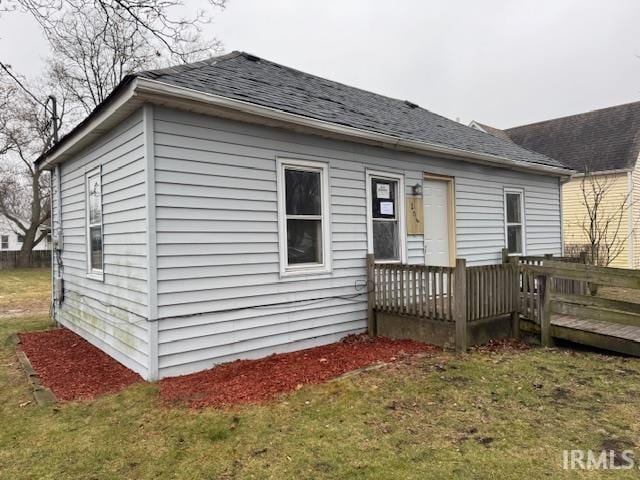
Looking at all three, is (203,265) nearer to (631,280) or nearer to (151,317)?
(151,317)

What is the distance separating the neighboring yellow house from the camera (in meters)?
17.5

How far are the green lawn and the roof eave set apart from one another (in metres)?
3.06

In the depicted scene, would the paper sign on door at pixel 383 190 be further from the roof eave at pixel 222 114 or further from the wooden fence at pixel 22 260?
the wooden fence at pixel 22 260

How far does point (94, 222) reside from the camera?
6.62 m

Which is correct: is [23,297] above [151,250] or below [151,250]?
below

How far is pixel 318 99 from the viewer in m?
7.16

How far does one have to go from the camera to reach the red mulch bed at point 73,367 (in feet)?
15.1

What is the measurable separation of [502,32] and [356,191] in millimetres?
12792

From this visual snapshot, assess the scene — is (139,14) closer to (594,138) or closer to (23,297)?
(23,297)

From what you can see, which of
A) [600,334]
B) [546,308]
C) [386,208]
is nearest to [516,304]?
[546,308]

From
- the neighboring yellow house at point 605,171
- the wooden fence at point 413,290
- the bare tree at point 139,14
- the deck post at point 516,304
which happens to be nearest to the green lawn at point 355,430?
the wooden fence at point 413,290

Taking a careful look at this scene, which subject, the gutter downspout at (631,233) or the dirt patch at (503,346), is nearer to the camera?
the dirt patch at (503,346)

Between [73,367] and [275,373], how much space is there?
2.74 m

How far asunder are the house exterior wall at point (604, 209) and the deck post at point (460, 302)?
14762 millimetres
